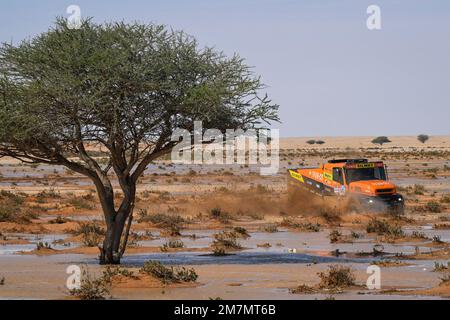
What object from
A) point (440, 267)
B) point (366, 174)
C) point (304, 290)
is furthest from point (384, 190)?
point (304, 290)

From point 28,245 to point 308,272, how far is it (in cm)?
1138

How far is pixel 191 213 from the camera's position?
4712 centimetres

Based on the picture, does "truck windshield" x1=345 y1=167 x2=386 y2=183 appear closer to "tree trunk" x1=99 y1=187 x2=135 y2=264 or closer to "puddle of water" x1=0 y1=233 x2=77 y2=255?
"puddle of water" x1=0 y1=233 x2=77 y2=255

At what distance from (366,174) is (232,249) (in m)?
11.6

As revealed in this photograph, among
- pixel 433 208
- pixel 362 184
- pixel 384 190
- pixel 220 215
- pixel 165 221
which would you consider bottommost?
pixel 165 221

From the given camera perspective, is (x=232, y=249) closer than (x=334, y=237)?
Yes

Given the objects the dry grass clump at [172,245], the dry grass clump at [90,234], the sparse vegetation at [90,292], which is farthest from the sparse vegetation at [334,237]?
the sparse vegetation at [90,292]

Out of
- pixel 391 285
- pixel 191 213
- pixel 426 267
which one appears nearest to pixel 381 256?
pixel 426 267

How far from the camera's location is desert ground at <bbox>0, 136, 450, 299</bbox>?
21266 mm

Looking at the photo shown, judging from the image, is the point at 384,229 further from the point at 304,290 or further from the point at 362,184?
the point at 304,290

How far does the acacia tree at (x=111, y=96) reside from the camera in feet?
82.2

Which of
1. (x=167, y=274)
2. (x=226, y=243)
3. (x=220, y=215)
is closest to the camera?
(x=167, y=274)

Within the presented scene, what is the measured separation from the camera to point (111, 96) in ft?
83.0
